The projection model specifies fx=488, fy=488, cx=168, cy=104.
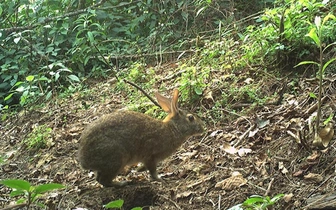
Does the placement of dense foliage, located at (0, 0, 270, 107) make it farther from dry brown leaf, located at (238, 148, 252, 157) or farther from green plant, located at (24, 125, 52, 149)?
dry brown leaf, located at (238, 148, 252, 157)

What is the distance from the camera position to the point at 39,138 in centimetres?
700

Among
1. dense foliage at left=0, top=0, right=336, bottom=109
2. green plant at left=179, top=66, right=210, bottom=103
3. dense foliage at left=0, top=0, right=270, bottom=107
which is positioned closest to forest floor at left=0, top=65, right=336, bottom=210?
green plant at left=179, top=66, right=210, bottom=103

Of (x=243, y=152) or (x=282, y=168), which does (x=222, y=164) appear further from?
(x=282, y=168)

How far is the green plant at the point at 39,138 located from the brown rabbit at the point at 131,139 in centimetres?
192

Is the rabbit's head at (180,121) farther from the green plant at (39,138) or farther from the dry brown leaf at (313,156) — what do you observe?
the green plant at (39,138)

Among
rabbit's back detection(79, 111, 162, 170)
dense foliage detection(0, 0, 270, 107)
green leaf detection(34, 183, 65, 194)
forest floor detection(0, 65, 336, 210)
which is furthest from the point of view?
dense foliage detection(0, 0, 270, 107)

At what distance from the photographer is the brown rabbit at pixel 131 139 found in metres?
5.14

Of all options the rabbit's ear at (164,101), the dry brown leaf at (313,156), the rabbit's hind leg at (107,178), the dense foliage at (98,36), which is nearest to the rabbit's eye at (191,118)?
the rabbit's ear at (164,101)

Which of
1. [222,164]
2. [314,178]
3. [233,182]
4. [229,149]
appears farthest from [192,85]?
[314,178]

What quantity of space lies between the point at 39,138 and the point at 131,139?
217 cm

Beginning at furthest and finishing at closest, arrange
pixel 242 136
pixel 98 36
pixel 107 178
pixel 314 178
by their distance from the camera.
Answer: pixel 98 36, pixel 242 136, pixel 107 178, pixel 314 178

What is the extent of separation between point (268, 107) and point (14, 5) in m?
6.83

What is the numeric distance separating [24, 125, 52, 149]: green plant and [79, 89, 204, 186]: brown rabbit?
6.31 feet

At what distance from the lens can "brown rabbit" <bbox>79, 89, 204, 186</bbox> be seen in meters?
5.14
